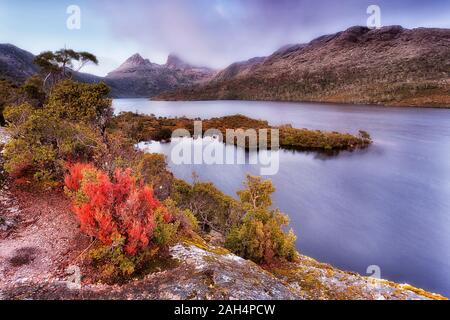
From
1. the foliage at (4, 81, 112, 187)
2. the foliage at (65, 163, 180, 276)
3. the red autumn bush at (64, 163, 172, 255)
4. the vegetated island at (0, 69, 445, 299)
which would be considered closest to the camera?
the vegetated island at (0, 69, 445, 299)

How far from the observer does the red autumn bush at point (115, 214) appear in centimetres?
1035

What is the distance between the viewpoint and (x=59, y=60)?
41.7m

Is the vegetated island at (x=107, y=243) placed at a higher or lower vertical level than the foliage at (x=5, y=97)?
lower

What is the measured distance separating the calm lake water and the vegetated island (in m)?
14.6

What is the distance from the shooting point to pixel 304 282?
14.5 metres

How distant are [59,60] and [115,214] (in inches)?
1548

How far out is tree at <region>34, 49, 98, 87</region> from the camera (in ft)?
135

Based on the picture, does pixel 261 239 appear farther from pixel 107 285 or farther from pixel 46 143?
pixel 46 143

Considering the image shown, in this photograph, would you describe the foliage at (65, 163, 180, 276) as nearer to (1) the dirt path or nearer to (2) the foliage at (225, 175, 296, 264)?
(1) the dirt path

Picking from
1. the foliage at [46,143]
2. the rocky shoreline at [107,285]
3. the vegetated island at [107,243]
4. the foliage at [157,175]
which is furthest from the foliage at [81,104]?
the rocky shoreline at [107,285]

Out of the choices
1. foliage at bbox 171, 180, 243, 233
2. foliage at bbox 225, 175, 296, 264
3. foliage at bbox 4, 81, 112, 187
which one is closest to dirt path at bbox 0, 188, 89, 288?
foliage at bbox 4, 81, 112, 187

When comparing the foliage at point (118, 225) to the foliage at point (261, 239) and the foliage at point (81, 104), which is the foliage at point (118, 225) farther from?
the foliage at point (81, 104)

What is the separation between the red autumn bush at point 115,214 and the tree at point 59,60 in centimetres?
3689
